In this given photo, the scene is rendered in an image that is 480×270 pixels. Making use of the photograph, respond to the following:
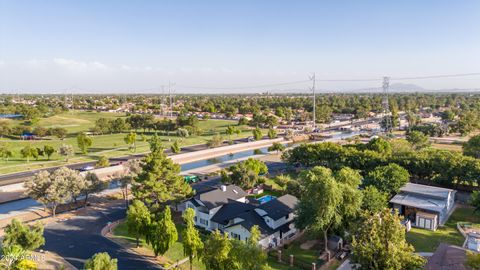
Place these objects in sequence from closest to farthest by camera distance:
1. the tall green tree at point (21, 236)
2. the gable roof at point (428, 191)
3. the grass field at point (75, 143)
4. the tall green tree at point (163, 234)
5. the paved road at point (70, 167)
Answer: the tall green tree at point (21, 236)
the tall green tree at point (163, 234)
the gable roof at point (428, 191)
the paved road at point (70, 167)
the grass field at point (75, 143)

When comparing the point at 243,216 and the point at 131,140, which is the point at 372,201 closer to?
the point at 243,216

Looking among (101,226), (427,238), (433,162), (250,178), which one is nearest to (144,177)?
(101,226)

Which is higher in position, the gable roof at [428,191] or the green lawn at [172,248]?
the gable roof at [428,191]

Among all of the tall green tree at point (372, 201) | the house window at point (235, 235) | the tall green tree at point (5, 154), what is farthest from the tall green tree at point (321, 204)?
the tall green tree at point (5, 154)

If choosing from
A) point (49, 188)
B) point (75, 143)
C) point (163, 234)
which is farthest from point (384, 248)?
point (75, 143)

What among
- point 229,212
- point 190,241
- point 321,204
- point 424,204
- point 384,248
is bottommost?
point 229,212

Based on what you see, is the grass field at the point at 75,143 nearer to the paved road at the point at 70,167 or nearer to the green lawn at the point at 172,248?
the paved road at the point at 70,167

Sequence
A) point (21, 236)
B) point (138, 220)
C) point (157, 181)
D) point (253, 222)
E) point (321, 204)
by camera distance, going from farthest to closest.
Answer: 1. point (157, 181)
2. point (253, 222)
3. point (138, 220)
4. point (321, 204)
5. point (21, 236)

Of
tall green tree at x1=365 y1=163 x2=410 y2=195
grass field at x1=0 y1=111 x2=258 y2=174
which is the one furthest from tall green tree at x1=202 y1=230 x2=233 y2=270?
grass field at x1=0 y1=111 x2=258 y2=174
